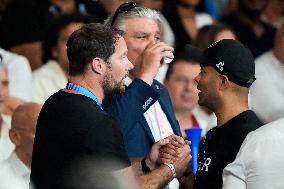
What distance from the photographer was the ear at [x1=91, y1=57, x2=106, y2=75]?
420 cm

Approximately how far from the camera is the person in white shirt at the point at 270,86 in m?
6.61

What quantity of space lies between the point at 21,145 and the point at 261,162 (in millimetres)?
2317

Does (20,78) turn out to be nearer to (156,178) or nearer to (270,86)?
(270,86)

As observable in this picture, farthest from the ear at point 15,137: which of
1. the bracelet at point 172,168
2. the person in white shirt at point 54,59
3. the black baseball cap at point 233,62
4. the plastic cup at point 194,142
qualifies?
the black baseball cap at point 233,62

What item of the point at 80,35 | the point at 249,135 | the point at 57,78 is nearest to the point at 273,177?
the point at 249,135

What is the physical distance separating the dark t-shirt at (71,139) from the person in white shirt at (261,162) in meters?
0.52

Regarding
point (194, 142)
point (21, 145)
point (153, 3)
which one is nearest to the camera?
point (194, 142)

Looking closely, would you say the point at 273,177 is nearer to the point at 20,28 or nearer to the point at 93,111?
the point at 93,111

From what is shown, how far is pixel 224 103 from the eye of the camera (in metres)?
4.46

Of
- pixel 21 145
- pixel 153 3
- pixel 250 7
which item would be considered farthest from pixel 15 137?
pixel 250 7

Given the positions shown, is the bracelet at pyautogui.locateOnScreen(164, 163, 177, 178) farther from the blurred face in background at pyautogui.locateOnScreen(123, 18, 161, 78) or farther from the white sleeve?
the white sleeve

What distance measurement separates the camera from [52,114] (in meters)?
4.05

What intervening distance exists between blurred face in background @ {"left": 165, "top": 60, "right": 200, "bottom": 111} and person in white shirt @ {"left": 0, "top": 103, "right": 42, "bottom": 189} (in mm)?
1425

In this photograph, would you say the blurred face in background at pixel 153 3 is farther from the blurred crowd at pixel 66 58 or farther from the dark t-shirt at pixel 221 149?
the dark t-shirt at pixel 221 149
